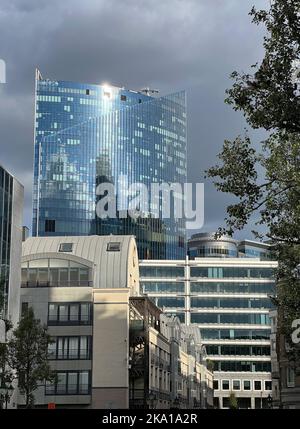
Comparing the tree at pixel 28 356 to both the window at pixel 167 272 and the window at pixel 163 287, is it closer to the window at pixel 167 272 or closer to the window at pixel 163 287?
the window at pixel 163 287

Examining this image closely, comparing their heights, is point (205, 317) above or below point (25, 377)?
above

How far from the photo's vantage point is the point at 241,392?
160m

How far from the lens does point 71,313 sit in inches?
3204

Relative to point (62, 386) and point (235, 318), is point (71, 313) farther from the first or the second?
point (235, 318)

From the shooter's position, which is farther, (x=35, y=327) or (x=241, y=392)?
(x=241, y=392)

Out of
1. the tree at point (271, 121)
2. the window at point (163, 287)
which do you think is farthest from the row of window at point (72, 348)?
the window at point (163, 287)

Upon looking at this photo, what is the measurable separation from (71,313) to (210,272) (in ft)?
286

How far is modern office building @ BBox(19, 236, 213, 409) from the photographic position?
78688 millimetres

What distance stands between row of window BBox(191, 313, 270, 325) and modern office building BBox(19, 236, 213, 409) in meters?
70.8

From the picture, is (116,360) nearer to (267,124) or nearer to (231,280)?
(267,124)

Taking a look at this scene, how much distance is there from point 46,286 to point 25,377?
30.3 meters

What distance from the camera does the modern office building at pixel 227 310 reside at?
159750 mm

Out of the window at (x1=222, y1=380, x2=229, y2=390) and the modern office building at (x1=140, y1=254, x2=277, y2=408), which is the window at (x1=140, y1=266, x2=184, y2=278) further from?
the window at (x1=222, y1=380, x2=229, y2=390)

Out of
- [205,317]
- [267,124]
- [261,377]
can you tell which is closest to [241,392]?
[261,377]
